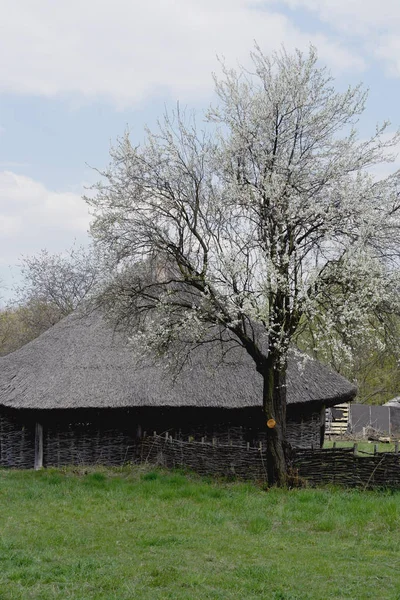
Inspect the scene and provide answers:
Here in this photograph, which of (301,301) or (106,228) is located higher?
(106,228)

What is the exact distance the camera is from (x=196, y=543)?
7.77 metres

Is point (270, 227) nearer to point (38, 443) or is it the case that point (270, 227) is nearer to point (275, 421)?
point (275, 421)

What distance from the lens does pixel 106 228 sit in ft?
42.1

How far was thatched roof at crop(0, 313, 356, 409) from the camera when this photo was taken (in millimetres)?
16219

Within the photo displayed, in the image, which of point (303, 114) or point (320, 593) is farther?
point (303, 114)

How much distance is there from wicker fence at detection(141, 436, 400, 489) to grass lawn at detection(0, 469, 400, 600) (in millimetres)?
550

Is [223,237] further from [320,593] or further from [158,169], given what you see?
[320,593]

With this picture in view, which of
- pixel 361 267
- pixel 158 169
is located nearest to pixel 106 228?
pixel 158 169

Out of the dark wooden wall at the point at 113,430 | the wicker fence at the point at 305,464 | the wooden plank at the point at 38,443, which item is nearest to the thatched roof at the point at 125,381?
the dark wooden wall at the point at 113,430

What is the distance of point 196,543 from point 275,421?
4.88 metres

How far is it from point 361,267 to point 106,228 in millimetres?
4948

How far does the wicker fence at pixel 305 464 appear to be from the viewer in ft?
38.9

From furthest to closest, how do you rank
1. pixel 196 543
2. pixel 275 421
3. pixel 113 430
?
pixel 113 430 < pixel 275 421 < pixel 196 543

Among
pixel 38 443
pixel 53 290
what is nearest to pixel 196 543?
pixel 38 443
